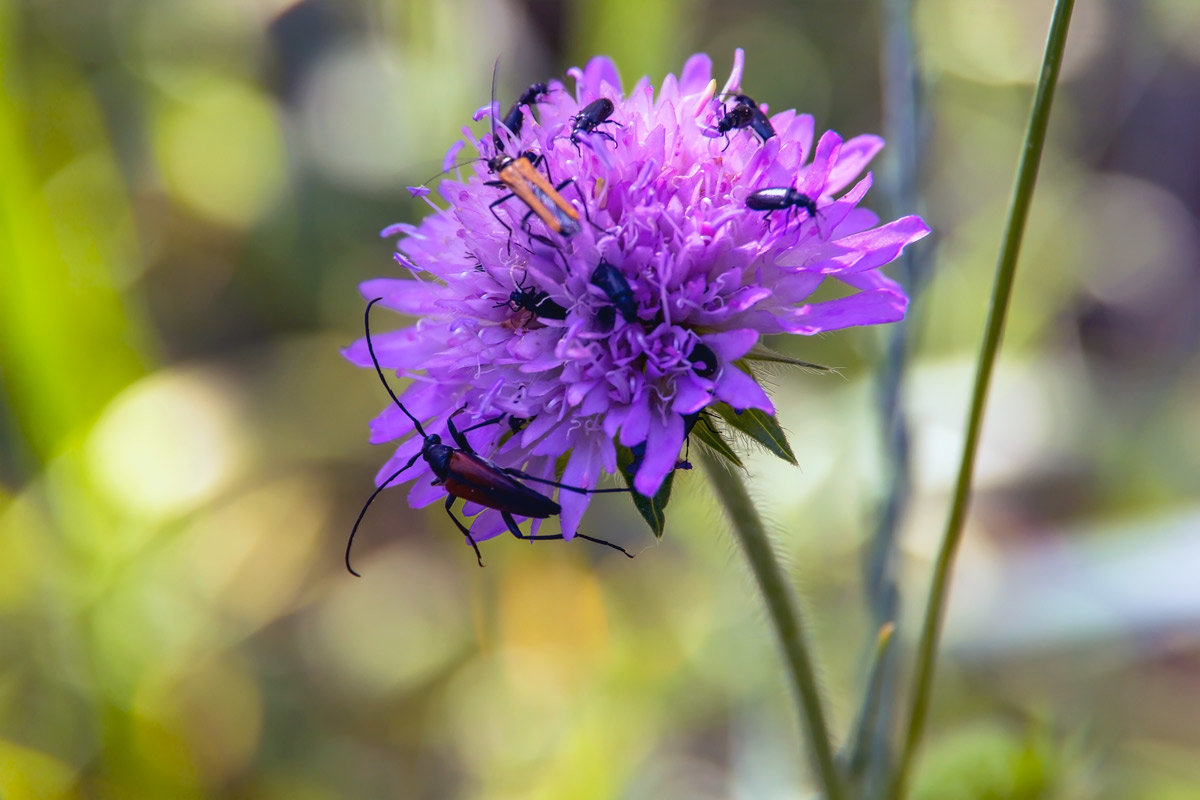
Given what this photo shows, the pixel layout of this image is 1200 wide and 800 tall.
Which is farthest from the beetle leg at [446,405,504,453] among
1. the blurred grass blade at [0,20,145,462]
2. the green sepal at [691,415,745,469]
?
the blurred grass blade at [0,20,145,462]

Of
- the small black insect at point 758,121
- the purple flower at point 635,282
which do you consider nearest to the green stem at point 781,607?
the purple flower at point 635,282

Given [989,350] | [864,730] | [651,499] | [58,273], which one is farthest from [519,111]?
[58,273]

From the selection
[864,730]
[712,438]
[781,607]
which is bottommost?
[864,730]

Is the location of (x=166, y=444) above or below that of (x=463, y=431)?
below

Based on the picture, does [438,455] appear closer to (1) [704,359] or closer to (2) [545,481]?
(2) [545,481]

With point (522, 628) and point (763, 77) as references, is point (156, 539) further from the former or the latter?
point (763, 77)

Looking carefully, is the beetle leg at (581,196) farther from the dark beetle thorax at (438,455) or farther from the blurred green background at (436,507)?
the blurred green background at (436,507)

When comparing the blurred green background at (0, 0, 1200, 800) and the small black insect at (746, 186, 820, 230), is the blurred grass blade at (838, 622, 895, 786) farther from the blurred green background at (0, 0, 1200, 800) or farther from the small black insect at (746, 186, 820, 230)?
the small black insect at (746, 186, 820, 230)
